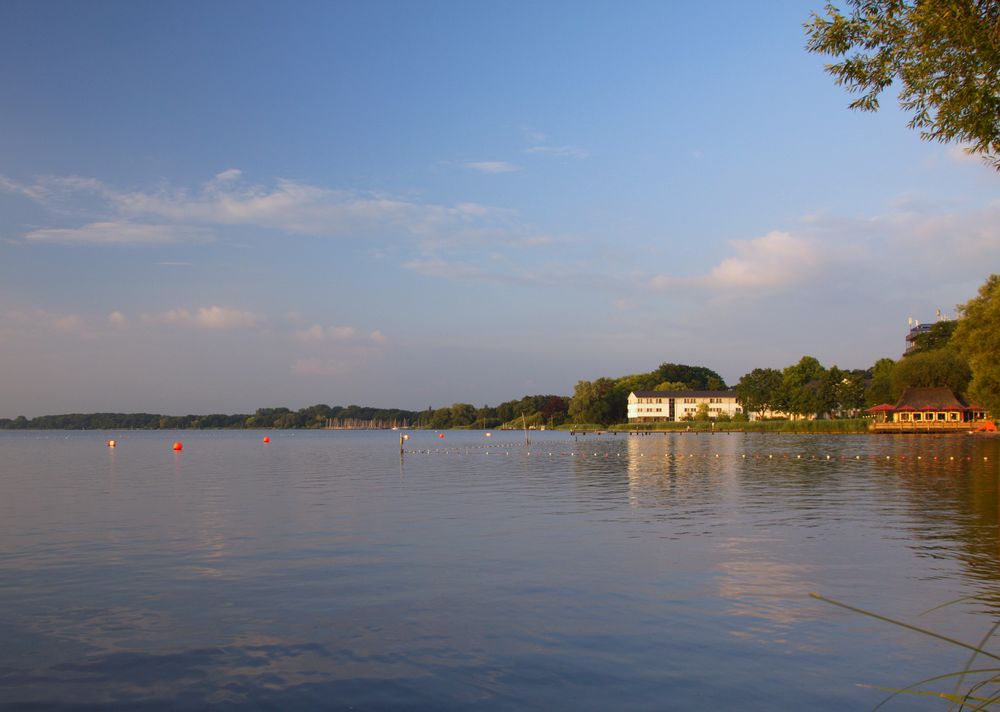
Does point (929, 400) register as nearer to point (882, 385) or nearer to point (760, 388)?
point (882, 385)

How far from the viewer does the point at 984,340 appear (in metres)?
67.1

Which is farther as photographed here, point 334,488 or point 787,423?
point 787,423

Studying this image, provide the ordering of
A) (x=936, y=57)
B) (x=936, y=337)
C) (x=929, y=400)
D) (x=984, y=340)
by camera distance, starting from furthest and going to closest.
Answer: (x=936, y=337)
(x=929, y=400)
(x=984, y=340)
(x=936, y=57)

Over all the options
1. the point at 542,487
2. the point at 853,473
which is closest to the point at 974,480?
the point at 853,473

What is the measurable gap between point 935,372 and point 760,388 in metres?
49.0

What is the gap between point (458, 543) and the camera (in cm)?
2231

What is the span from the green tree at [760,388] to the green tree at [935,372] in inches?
1541

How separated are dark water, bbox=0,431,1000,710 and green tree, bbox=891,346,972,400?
94423 mm

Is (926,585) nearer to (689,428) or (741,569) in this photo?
(741,569)

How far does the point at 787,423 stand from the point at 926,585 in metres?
131

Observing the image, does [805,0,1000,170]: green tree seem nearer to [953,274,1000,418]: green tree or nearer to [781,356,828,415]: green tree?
[953,274,1000,418]: green tree

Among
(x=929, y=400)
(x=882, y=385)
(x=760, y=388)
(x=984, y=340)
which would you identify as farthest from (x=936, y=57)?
(x=760, y=388)

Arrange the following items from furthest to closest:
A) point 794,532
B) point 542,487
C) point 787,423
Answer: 1. point 787,423
2. point 542,487
3. point 794,532

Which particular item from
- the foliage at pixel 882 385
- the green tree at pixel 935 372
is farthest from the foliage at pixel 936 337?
the green tree at pixel 935 372
